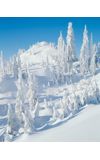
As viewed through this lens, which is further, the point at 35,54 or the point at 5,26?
the point at 35,54

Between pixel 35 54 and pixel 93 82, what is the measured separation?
281 centimetres

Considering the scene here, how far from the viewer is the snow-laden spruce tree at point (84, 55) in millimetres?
14343

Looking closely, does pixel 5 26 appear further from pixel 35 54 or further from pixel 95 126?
pixel 95 126

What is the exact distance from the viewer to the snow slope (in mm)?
13484

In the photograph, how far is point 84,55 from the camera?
48.1 ft

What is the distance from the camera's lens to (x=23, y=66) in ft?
48.3

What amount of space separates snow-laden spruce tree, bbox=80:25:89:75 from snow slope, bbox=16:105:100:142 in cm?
158

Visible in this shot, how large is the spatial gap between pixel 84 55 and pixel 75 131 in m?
2.77

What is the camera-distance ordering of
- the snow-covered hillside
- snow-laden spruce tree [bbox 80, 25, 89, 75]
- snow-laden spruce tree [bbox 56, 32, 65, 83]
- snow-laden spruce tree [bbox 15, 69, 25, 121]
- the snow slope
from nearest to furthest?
1. the snow slope
2. the snow-covered hillside
3. snow-laden spruce tree [bbox 15, 69, 25, 121]
4. snow-laden spruce tree [bbox 80, 25, 89, 75]
5. snow-laden spruce tree [bbox 56, 32, 65, 83]

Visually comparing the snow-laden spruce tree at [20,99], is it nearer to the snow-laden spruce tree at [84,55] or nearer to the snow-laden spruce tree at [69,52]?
the snow-laden spruce tree at [69,52]

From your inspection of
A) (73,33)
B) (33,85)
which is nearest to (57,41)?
(73,33)

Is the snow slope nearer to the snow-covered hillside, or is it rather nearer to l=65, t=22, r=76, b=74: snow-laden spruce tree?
the snow-covered hillside

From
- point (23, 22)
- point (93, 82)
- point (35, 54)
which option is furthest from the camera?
point (35, 54)

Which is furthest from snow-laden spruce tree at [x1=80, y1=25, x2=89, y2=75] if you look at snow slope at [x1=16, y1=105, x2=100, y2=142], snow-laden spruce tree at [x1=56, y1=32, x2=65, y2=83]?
snow slope at [x1=16, y1=105, x2=100, y2=142]
